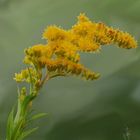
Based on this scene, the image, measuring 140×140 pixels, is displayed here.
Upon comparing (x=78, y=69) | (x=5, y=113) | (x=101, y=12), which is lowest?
(x=78, y=69)

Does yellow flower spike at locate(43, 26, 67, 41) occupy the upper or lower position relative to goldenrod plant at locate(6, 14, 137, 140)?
upper

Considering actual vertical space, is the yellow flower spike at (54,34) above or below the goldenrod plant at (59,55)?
above

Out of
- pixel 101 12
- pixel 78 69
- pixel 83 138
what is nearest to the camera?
pixel 78 69

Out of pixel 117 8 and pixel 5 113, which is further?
pixel 117 8

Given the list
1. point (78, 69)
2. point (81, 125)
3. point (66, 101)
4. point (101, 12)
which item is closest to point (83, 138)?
point (81, 125)

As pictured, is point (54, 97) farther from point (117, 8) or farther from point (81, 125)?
point (117, 8)
